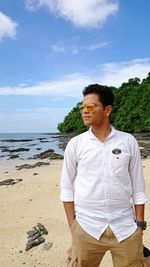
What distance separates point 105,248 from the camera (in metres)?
2.80

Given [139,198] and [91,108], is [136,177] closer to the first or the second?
[139,198]

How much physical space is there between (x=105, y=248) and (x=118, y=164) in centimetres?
75

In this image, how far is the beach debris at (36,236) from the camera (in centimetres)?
593

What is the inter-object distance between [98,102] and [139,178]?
0.78m

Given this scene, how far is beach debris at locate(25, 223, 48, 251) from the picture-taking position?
5926 mm

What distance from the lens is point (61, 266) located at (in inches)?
201

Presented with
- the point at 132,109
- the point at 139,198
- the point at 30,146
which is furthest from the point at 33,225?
the point at 132,109

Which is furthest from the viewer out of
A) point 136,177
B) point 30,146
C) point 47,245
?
point 30,146

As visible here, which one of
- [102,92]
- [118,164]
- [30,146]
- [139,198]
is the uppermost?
[102,92]

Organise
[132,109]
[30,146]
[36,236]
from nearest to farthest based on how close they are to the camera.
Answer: [36,236]
[30,146]
[132,109]

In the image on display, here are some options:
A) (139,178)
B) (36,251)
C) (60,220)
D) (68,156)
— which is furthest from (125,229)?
(60,220)

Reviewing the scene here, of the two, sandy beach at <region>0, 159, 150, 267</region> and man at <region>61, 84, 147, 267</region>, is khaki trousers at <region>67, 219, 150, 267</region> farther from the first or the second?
sandy beach at <region>0, 159, 150, 267</region>

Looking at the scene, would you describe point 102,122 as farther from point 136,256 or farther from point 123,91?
point 123,91

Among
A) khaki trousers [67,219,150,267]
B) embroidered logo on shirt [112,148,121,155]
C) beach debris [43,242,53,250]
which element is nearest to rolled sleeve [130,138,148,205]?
embroidered logo on shirt [112,148,121,155]
